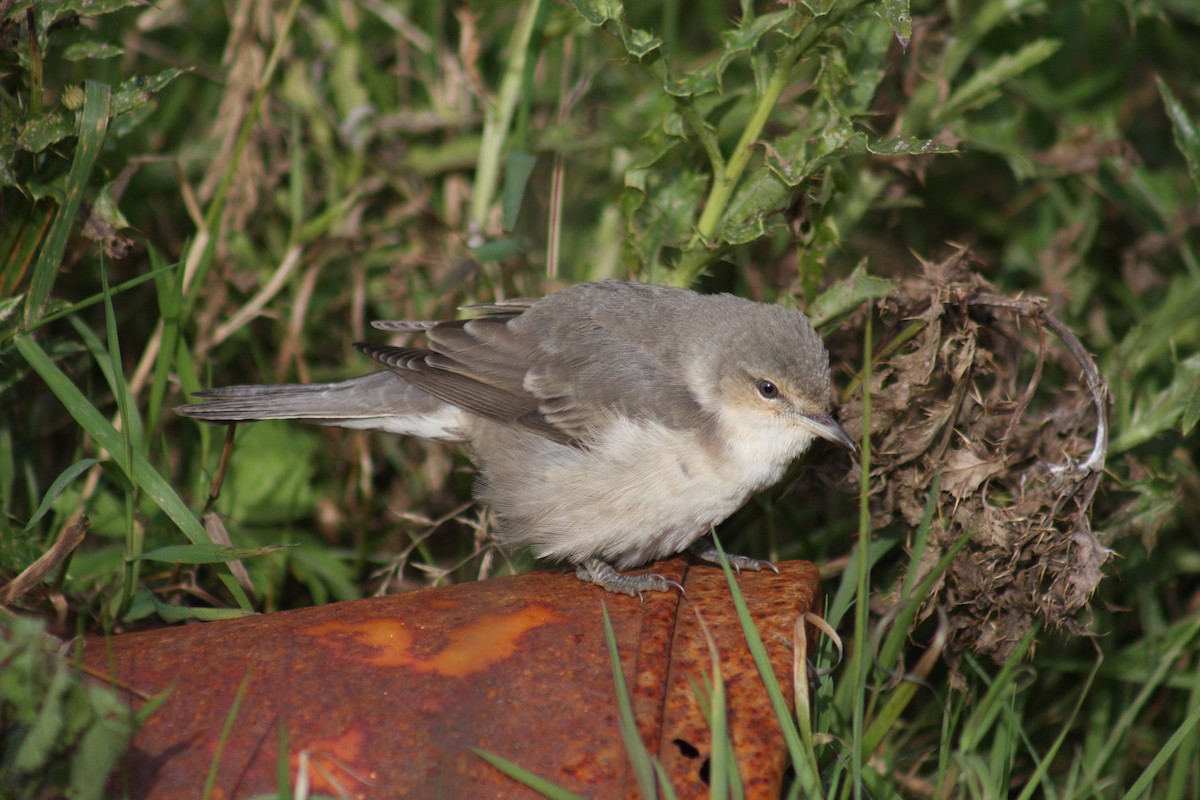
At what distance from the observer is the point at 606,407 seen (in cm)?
392

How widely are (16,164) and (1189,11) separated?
4896 mm

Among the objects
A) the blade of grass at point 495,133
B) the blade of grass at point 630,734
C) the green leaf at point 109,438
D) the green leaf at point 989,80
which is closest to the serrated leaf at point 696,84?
the green leaf at point 989,80

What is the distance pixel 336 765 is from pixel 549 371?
1.87 meters

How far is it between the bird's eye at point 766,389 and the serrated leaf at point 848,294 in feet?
1.37

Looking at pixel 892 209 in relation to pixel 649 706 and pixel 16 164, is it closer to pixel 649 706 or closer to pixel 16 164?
pixel 649 706

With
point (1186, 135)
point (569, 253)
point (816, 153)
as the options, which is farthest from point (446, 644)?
point (1186, 135)

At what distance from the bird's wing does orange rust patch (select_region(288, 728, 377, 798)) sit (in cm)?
158

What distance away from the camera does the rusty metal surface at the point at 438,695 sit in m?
2.57

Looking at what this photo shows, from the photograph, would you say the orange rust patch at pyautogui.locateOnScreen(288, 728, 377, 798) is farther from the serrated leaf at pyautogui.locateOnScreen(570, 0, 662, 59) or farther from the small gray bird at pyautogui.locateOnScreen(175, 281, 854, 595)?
the serrated leaf at pyautogui.locateOnScreen(570, 0, 662, 59)

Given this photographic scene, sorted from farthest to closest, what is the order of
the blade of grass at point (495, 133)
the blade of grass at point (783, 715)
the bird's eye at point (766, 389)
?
the blade of grass at point (495, 133) → the bird's eye at point (766, 389) → the blade of grass at point (783, 715)

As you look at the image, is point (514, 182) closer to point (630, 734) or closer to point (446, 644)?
point (446, 644)

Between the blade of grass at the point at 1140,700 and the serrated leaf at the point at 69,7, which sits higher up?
the serrated leaf at the point at 69,7

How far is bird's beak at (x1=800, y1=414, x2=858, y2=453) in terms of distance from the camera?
3.66m

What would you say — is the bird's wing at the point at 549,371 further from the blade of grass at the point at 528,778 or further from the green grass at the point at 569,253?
the blade of grass at the point at 528,778
